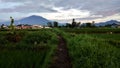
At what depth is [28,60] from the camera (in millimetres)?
9117

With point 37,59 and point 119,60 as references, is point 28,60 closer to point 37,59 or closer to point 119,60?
point 37,59

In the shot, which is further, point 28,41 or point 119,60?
point 28,41

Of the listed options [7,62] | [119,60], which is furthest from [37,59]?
[119,60]

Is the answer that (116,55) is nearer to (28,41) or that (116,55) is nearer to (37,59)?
(37,59)

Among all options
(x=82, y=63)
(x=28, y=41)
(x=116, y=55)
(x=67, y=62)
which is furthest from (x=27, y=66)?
(x=28, y=41)

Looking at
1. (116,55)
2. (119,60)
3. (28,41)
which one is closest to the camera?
(119,60)

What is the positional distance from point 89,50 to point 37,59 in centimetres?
308

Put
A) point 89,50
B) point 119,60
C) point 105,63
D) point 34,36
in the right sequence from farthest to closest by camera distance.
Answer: point 34,36, point 89,50, point 119,60, point 105,63

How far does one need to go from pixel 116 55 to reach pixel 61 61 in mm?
2136

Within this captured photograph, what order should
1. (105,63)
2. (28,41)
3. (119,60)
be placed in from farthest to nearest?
(28,41)
(119,60)
(105,63)

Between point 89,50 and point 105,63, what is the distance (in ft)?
9.19

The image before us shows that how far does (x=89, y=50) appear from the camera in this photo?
11.7 meters

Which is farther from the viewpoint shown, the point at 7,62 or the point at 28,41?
the point at 28,41

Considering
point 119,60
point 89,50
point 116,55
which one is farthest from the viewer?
point 89,50
